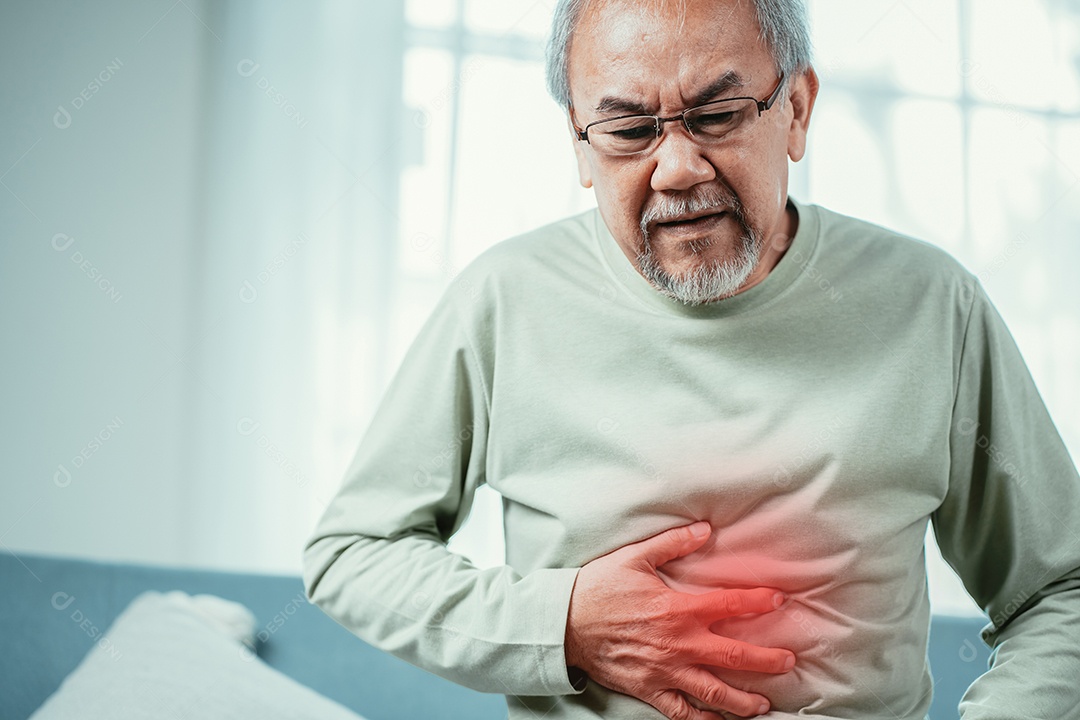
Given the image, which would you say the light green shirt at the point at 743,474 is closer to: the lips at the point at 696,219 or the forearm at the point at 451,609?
the forearm at the point at 451,609

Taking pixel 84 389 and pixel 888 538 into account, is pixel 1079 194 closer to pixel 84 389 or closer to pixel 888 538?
pixel 888 538

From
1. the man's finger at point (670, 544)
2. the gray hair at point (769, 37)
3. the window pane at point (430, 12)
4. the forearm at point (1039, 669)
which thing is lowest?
the forearm at point (1039, 669)

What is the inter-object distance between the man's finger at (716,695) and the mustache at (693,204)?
1.46 ft

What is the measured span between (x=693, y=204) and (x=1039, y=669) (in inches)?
22.8

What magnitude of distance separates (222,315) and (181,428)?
328 millimetres

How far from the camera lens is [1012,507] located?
103cm

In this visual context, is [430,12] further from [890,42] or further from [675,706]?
[675,706]

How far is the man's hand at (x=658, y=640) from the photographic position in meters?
0.93

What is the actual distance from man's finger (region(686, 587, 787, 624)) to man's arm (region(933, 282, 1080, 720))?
241 mm

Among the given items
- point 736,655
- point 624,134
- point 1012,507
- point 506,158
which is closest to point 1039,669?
point 1012,507

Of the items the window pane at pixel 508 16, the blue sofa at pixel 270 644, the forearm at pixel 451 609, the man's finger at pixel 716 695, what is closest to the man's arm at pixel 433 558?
the forearm at pixel 451 609

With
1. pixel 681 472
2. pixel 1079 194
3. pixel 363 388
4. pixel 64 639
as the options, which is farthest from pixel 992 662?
pixel 1079 194

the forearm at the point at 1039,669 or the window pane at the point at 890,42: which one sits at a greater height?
the window pane at the point at 890,42

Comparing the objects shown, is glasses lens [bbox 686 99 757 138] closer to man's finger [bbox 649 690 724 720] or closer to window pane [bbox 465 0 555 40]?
man's finger [bbox 649 690 724 720]
